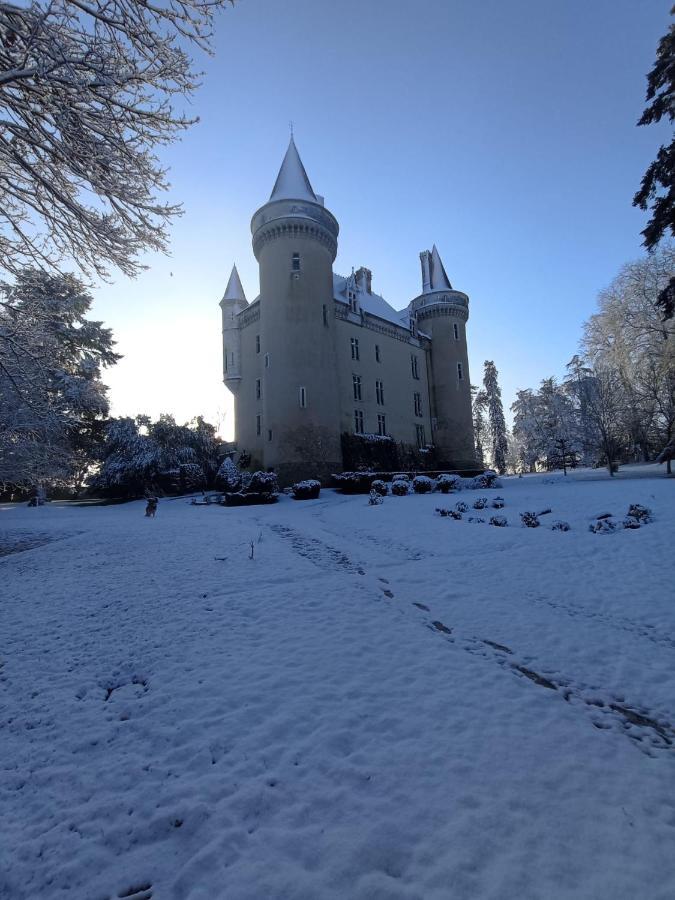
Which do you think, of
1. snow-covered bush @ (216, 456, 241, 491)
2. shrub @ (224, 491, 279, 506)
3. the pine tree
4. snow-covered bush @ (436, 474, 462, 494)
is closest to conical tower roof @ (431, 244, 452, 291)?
the pine tree

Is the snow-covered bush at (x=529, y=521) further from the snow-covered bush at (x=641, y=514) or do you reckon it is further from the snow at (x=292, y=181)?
the snow at (x=292, y=181)

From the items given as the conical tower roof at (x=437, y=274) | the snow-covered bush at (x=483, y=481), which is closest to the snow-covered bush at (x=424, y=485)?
the snow-covered bush at (x=483, y=481)

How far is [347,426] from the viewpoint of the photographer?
30203 millimetres

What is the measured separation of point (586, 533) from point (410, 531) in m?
3.81

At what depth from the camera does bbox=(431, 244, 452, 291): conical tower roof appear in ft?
128

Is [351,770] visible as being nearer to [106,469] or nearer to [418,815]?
[418,815]

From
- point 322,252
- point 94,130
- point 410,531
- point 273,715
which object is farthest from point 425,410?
point 273,715

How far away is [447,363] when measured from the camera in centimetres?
3834

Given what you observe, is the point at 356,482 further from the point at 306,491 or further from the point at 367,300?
the point at 367,300

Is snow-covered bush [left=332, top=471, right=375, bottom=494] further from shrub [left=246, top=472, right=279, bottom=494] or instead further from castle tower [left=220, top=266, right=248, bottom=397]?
castle tower [left=220, top=266, right=248, bottom=397]

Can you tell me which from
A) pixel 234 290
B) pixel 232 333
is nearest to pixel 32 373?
pixel 232 333

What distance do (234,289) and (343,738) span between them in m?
35.3

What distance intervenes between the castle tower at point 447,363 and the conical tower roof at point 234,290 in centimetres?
1506

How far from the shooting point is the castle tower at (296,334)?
26.6 meters
